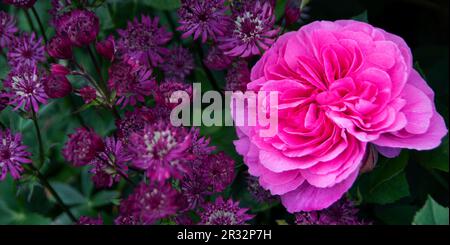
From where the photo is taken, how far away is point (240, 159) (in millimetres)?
769

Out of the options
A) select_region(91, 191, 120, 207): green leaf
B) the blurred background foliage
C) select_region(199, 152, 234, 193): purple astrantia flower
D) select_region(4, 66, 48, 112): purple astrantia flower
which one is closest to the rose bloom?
select_region(199, 152, 234, 193): purple astrantia flower

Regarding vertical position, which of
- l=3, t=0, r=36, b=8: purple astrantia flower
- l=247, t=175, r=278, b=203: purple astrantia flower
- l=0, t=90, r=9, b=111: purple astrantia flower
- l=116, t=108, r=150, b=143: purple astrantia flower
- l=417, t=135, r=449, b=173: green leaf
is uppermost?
l=3, t=0, r=36, b=8: purple astrantia flower

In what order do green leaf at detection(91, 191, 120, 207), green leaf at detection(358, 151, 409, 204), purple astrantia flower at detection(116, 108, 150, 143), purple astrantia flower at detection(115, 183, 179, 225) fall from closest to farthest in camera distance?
purple astrantia flower at detection(115, 183, 179, 225), purple astrantia flower at detection(116, 108, 150, 143), green leaf at detection(358, 151, 409, 204), green leaf at detection(91, 191, 120, 207)

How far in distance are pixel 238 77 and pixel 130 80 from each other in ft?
0.46

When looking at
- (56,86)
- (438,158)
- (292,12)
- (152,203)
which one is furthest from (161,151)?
(438,158)

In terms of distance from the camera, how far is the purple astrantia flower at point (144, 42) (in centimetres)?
74

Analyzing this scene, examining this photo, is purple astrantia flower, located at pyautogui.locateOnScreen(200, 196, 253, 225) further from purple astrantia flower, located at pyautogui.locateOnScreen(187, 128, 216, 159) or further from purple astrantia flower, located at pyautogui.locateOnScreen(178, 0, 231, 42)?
purple astrantia flower, located at pyautogui.locateOnScreen(178, 0, 231, 42)

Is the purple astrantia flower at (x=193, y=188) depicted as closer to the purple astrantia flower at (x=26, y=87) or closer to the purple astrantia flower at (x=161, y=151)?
the purple astrantia flower at (x=161, y=151)

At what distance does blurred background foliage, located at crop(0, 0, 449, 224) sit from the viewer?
0.77 metres

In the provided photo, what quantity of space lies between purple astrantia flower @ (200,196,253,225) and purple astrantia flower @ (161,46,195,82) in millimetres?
204

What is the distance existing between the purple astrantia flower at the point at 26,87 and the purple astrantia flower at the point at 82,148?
96mm

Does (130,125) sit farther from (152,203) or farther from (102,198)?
(102,198)
